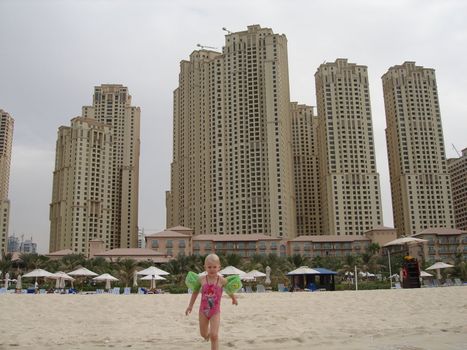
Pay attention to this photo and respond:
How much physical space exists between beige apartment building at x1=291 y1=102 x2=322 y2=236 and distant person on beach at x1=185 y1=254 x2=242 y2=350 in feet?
418

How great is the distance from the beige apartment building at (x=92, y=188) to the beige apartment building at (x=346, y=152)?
5412 centimetres

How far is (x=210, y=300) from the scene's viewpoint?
828 centimetres

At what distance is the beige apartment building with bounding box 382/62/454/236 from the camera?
12144 centimetres

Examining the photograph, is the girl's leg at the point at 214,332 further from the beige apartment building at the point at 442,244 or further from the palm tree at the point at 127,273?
the beige apartment building at the point at 442,244

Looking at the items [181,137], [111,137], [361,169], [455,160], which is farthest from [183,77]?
[455,160]

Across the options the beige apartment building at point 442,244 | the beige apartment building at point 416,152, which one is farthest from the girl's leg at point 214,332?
the beige apartment building at point 416,152

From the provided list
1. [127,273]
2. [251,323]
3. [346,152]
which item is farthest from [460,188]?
[251,323]

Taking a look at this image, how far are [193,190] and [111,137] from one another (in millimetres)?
28154

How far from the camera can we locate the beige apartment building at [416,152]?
121438mm

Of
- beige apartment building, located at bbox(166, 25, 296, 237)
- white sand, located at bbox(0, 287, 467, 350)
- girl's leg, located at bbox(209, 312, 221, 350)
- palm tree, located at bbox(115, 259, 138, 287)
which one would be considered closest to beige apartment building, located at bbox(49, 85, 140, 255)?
beige apartment building, located at bbox(166, 25, 296, 237)

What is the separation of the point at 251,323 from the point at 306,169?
12774 centimetres

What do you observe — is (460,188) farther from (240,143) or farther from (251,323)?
(251,323)

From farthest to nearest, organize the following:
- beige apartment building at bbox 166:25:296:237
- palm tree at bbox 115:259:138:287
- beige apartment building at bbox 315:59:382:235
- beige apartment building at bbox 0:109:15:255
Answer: beige apartment building at bbox 0:109:15:255, beige apartment building at bbox 315:59:382:235, beige apartment building at bbox 166:25:296:237, palm tree at bbox 115:259:138:287

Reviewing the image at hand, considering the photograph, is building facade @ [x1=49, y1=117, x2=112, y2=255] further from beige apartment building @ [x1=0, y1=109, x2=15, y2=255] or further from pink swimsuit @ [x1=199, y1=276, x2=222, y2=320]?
pink swimsuit @ [x1=199, y1=276, x2=222, y2=320]
